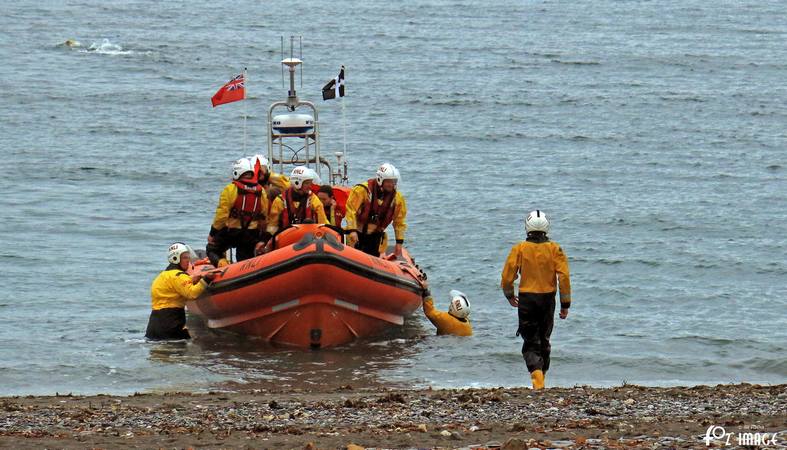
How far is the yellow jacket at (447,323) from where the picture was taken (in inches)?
530

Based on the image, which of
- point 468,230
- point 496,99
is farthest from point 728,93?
point 468,230

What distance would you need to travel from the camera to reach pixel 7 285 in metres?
15.8

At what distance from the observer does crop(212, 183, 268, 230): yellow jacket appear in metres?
12.5

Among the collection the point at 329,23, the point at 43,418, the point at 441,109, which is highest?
the point at 329,23

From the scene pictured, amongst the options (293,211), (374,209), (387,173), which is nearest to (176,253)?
(293,211)

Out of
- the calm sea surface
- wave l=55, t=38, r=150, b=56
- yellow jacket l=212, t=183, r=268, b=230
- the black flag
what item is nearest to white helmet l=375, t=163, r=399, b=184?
yellow jacket l=212, t=183, r=268, b=230

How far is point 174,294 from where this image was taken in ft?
40.3

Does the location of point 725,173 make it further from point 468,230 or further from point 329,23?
point 329,23

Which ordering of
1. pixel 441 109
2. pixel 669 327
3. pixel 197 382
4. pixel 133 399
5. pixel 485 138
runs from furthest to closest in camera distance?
pixel 441 109 < pixel 485 138 < pixel 669 327 < pixel 197 382 < pixel 133 399

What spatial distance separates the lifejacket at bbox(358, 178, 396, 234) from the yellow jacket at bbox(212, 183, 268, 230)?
0.92 m

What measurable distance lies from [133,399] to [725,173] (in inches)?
605

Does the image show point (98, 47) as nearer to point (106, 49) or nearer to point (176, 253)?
point (106, 49)

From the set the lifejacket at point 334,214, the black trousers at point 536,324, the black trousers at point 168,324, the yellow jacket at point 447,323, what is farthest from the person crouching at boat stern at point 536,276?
the black trousers at point 168,324

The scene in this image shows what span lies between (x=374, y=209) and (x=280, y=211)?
87cm
